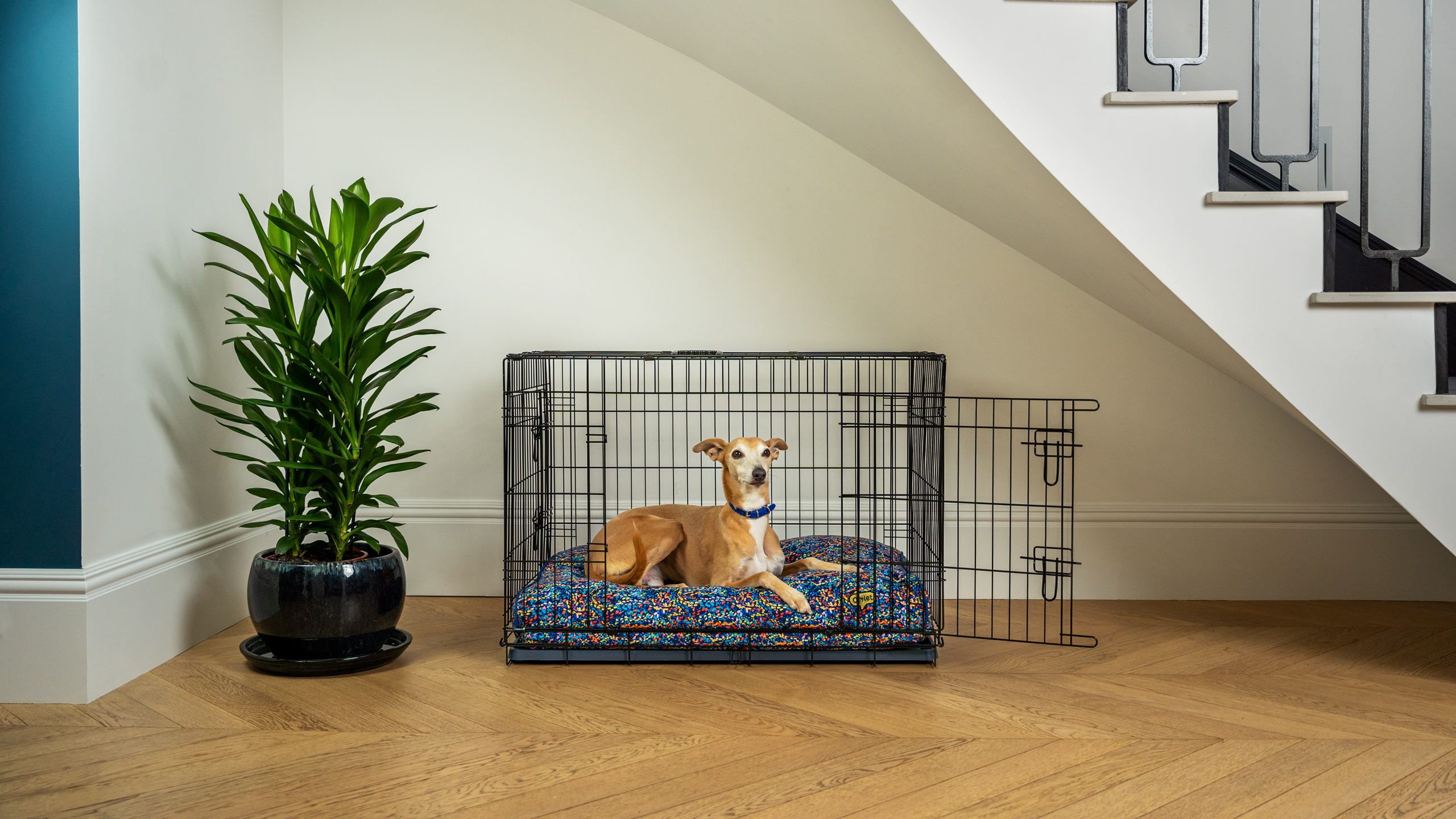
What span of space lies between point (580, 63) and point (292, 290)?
1.45 m

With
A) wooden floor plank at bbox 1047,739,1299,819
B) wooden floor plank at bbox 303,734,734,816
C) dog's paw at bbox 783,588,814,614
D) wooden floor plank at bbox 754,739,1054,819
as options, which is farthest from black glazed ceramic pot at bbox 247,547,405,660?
wooden floor plank at bbox 1047,739,1299,819

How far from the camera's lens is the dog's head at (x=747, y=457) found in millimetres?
2695

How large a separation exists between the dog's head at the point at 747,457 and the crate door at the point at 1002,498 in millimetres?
973

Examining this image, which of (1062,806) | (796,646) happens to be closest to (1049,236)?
(796,646)

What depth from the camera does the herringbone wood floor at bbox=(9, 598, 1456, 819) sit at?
1744 mm

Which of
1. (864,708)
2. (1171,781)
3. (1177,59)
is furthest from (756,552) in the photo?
(1177,59)

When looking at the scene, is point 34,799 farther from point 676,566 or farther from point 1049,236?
point 1049,236

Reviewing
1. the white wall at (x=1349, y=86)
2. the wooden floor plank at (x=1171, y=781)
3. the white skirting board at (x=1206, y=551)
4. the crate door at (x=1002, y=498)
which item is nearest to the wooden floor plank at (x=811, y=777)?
the wooden floor plank at (x=1171, y=781)

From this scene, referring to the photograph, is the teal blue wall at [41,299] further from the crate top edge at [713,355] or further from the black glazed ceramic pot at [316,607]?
the crate top edge at [713,355]

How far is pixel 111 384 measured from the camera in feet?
7.78

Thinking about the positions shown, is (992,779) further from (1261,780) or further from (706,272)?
(706,272)

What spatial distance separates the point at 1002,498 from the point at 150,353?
9.67 ft

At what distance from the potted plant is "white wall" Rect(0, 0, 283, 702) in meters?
0.23

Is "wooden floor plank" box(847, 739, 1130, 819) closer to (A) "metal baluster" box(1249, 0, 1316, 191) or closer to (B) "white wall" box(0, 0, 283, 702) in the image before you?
(A) "metal baluster" box(1249, 0, 1316, 191)
